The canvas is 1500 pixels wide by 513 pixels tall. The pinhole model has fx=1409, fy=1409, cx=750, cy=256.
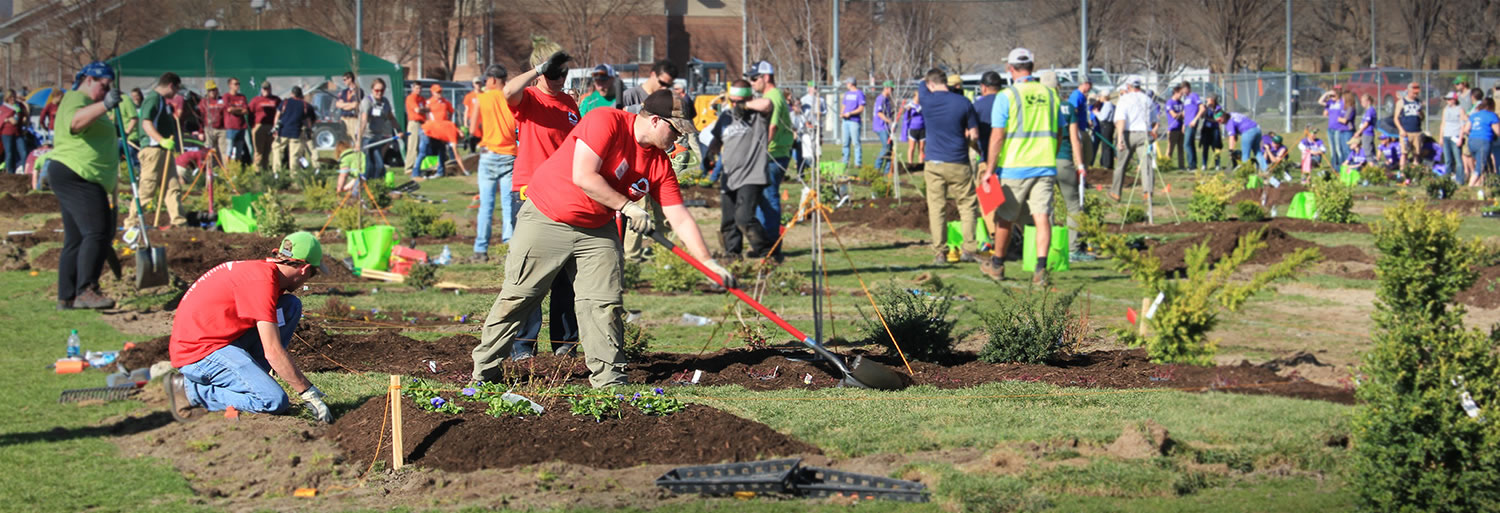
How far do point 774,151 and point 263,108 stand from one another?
13.5 metres

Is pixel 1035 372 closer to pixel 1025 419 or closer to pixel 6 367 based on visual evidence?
pixel 1025 419

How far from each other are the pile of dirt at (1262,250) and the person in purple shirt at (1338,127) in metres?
13.8

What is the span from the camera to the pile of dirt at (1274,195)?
66.8 feet

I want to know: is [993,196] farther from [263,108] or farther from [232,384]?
[263,108]

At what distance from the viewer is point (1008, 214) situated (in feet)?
41.1

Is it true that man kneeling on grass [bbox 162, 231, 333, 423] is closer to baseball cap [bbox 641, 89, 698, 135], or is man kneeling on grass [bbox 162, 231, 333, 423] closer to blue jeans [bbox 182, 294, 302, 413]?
blue jeans [bbox 182, 294, 302, 413]

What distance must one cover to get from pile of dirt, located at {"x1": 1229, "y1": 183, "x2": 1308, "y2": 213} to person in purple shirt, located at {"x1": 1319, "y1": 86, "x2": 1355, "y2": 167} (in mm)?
5894

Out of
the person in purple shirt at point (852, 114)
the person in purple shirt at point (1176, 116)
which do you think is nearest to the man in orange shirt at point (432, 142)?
the person in purple shirt at point (852, 114)

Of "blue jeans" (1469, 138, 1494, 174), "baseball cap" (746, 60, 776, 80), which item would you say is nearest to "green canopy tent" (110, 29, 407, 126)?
"baseball cap" (746, 60, 776, 80)

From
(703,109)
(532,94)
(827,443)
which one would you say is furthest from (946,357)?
(703,109)

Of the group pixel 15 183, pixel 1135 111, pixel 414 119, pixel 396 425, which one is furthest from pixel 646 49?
pixel 396 425

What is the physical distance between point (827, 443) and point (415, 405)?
6.36 ft

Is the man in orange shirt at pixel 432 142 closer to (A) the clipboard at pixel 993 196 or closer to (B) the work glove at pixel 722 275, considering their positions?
(A) the clipboard at pixel 993 196

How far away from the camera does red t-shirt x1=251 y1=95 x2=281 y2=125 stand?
24766mm
